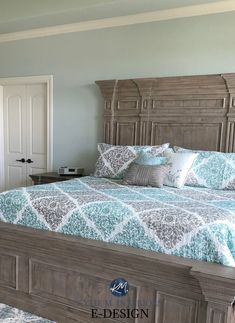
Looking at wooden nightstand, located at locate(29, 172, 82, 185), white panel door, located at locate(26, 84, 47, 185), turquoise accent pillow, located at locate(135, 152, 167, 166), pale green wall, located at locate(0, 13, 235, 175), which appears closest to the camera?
turquoise accent pillow, located at locate(135, 152, 167, 166)

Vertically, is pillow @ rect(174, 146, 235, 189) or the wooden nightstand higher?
pillow @ rect(174, 146, 235, 189)

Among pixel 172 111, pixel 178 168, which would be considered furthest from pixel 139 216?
pixel 172 111

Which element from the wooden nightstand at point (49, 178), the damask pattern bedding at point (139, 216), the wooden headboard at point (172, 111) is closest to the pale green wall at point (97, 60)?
the wooden headboard at point (172, 111)

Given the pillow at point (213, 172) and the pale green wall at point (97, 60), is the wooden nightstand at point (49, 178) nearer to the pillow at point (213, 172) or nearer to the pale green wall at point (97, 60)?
the pale green wall at point (97, 60)

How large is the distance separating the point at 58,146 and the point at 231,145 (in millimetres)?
2391

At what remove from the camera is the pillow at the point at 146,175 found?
9.59 ft

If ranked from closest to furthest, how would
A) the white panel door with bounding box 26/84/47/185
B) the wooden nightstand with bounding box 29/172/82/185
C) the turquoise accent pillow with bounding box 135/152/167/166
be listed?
the turquoise accent pillow with bounding box 135/152/167/166 < the wooden nightstand with bounding box 29/172/82/185 < the white panel door with bounding box 26/84/47/185

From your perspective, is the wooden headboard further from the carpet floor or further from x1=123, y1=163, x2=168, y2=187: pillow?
the carpet floor

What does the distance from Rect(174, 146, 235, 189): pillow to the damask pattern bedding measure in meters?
0.18

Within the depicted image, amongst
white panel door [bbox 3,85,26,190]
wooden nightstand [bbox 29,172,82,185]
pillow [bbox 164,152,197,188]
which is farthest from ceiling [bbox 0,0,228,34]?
wooden nightstand [bbox 29,172,82,185]

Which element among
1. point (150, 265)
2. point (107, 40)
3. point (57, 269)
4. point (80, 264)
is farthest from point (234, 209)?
point (107, 40)

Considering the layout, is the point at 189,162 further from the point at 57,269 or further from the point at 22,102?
the point at 22,102

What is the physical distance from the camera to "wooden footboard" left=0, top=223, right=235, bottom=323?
1.68 metres

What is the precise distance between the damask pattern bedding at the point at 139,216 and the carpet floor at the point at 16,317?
65 centimetres
